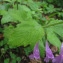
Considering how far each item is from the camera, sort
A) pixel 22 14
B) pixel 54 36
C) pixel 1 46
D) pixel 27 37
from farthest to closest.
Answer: pixel 1 46 → pixel 22 14 → pixel 54 36 → pixel 27 37

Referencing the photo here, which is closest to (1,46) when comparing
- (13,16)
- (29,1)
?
(29,1)

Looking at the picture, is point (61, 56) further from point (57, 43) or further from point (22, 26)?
point (22, 26)

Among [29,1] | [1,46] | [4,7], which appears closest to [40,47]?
[4,7]

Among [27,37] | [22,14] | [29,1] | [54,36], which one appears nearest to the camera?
[27,37]

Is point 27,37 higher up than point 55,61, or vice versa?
point 27,37

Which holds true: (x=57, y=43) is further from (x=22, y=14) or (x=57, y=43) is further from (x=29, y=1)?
(x=29, y=1)

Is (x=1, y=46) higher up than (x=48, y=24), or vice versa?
(x=48, y=24)

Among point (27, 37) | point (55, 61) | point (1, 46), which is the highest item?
point (27, 37)

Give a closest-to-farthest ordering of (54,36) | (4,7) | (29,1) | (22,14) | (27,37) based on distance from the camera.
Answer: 1. (27,37)
2. (54,36)
3. (22,14)
4. (4,7)
5. (29,1)

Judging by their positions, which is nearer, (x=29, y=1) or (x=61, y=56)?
(x=61, y=56)
